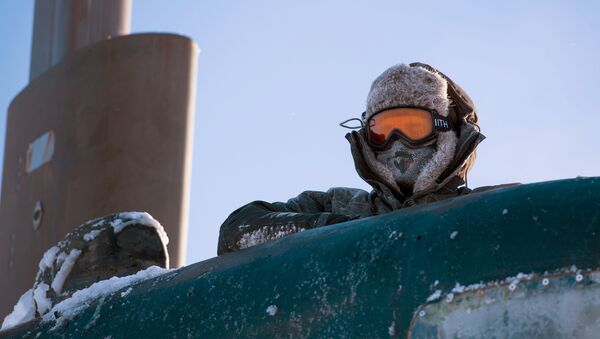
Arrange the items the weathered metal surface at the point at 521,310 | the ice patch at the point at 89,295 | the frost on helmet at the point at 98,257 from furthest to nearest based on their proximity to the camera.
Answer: the frost on helmet at the point at 98,257 → the ice patch at the point at 89,295 → the weathered metal surface at the point at 521,310

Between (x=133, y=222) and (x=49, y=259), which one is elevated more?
(x=133, y=222)

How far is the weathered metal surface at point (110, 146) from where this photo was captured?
280 inches

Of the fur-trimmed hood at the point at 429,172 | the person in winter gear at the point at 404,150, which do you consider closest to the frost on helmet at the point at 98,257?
the person in winter gear at the point at 404,150

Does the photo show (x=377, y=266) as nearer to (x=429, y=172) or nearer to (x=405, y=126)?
(x=429, y=172)

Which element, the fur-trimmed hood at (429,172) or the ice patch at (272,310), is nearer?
the ice patch at (272,310)

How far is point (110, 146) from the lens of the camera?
7.16 metres

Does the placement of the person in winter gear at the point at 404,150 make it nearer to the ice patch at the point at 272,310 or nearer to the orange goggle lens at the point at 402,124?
the orange goggle lens at the point at 402,124

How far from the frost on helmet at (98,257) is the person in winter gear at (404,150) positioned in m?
0.43

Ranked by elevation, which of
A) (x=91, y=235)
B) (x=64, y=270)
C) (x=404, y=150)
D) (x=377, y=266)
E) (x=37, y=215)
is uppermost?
(x=404, y=150)

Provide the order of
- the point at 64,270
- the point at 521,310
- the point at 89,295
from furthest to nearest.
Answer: the point at 64,270
the point at 89,295
the point at 521,310

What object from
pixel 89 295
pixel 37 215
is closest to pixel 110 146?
pixel 37 215

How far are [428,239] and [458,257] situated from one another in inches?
4.0

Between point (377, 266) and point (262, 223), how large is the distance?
111 cm

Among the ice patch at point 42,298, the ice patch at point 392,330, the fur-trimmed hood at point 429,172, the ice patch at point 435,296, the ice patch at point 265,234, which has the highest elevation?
the fur-trimmed hood at point 429,172
